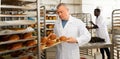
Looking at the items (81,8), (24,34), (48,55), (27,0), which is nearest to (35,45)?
(24,34)

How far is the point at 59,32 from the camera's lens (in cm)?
252

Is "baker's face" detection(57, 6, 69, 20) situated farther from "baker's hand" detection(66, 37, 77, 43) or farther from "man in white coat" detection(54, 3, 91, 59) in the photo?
"baker's hand" detection(66, 37, 77, 43)

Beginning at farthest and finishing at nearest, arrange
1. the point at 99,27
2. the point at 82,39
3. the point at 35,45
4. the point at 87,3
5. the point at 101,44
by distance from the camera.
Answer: the point at 87,3 < the point at 99,27 < the point at 101,44 < the point at 82,39 < the point at 35,45

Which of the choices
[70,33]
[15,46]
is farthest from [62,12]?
[15,46]

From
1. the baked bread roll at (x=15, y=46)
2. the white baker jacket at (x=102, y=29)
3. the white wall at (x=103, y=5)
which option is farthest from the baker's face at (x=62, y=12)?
the white wall at (x=103, y=5)

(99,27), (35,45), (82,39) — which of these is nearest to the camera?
(35,45)

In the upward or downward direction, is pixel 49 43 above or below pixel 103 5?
below

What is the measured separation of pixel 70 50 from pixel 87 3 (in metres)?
5.67

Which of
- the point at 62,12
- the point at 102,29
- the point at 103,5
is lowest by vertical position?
the point at 102,29

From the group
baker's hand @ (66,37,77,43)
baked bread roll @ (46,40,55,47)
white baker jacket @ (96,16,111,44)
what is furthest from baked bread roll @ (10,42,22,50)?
white baker jacket @ (96,16,111,44)

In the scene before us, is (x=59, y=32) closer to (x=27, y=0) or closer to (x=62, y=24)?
(x=62, y=24)

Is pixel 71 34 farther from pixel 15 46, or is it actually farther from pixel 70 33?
pixel 15 46

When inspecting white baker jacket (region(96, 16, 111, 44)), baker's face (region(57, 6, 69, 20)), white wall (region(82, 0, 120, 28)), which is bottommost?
white baker jacket (region(96, 16, 111, 44))

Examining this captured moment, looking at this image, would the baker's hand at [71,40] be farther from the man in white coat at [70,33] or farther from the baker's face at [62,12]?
the baker's face at [62,12]
